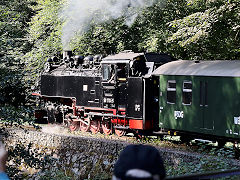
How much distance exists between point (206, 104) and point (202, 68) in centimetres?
112

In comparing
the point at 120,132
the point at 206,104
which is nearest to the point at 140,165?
the point at 206,104

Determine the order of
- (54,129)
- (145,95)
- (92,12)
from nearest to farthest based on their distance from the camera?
(145,95), (54,129), (92,12)

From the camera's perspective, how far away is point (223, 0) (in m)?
14.6

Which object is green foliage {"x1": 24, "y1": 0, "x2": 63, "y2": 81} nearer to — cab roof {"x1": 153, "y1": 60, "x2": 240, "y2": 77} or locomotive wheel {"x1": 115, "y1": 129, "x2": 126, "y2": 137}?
locomotive wheel {"x1": 115, "y1": 129, "x2": 126, "y2": 137}

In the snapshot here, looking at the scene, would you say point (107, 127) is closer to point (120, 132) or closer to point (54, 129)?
point (120, 132)

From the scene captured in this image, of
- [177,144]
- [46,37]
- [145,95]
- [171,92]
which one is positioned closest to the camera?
[171,92]

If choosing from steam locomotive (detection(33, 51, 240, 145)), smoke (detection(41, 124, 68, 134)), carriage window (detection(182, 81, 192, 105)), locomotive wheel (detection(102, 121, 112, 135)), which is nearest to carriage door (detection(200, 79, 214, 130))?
steam locomotive (detection(33, 51, 240, 145))

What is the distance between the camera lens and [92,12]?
21.3m

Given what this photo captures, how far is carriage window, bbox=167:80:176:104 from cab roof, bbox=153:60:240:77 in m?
0.32

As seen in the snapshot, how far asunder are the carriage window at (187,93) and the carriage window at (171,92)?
0.43 metres

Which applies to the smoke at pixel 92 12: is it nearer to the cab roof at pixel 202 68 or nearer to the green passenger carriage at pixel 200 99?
the cab roof at pixel 202 68

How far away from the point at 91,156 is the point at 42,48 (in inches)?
468

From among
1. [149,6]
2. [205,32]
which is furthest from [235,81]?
[149,6]

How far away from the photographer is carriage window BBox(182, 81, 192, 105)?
1190 centimetres
